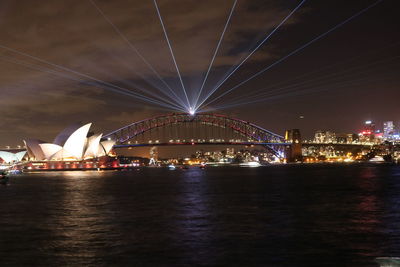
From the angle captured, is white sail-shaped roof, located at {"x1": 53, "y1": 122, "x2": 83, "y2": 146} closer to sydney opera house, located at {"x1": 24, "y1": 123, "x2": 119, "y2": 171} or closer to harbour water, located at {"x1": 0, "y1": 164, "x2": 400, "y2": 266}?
sydney opera house, located at {"x1": 24, "y1": 123, "x2": 119, "y2": 171}

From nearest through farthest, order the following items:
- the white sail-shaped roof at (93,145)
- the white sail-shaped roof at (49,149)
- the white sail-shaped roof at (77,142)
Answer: the white sail-shaped roof at (77,142), the white sail-shaped roof at (49,149), the white sail-shaped roof at (93,145)

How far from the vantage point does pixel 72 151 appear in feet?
383

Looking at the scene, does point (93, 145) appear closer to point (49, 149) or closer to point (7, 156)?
point (49, 149)

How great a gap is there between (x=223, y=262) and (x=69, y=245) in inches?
255

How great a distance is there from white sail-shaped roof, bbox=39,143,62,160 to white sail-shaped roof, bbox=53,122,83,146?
1.09m

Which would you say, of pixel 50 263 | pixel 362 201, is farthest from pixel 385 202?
pixel 50 263

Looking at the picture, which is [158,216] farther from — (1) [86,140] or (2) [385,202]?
(1) [86,140]

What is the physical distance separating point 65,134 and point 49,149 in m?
7.53

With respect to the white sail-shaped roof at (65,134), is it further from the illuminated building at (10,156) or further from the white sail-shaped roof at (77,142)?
the illuminated building at (10,156)

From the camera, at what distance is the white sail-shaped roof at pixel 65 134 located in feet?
367

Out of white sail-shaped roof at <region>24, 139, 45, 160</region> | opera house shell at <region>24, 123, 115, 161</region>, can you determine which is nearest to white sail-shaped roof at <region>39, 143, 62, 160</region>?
opera house shell at <region>24, 123, 115, 161</region>

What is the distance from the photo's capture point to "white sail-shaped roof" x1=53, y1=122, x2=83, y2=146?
11200cm

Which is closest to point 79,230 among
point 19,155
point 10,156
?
point 19,155

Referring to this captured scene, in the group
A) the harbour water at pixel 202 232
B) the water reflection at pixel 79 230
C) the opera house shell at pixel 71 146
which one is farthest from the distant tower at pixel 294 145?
the water reflection at pixel 79 230
